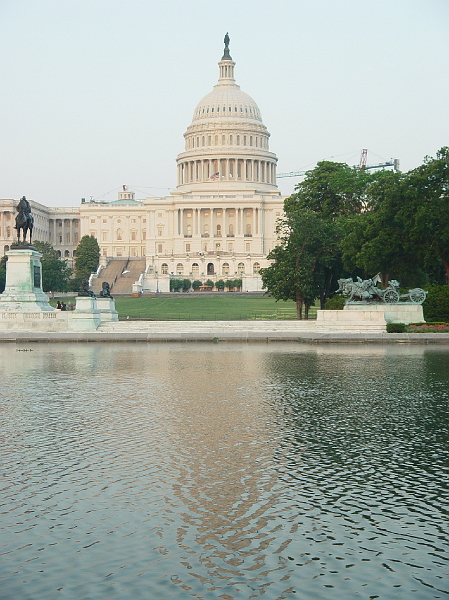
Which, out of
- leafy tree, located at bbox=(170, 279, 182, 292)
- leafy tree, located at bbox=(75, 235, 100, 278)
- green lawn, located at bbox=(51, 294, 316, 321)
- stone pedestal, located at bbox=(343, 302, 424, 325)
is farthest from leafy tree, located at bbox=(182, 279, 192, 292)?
stone pedestal, located at bbox=(343, 302, 424, 325)

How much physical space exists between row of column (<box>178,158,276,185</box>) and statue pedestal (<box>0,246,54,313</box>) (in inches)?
4821

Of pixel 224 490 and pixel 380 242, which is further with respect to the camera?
pixel 380 242

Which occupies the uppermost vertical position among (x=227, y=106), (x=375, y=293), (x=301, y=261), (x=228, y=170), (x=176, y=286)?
(x=227, y=106)

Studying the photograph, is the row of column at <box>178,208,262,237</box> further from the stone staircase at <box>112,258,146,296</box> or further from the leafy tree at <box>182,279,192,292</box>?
the leafy tree at <box>182,279,192,292</box>

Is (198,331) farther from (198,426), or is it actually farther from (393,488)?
(393,488)

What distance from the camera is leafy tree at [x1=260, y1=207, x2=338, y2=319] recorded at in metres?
54.3

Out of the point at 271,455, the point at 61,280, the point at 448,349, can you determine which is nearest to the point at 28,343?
the point at 448,349

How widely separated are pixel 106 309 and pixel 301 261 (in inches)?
507

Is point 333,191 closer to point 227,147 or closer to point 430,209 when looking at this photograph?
point 430,209

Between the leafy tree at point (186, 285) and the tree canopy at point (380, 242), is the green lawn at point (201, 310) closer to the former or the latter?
the tree canopy at point (380, 242)

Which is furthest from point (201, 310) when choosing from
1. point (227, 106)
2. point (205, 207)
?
point (227, 106)

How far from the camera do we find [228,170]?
172250 millimetres

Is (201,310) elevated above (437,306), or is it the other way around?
(437,306)

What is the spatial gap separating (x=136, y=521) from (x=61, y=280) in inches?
4010
